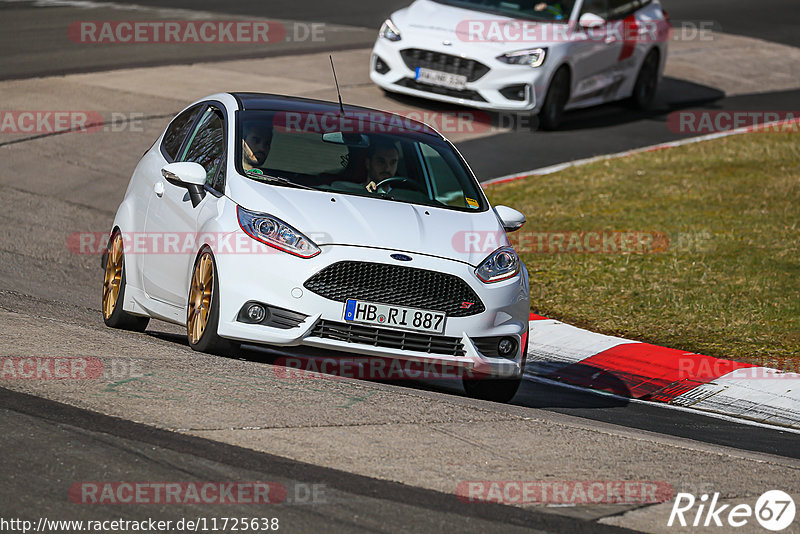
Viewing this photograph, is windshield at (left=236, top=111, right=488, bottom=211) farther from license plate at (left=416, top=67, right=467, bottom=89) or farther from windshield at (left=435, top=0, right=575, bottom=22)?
windshield at (left=435, top=0, right=575, bottom=22)

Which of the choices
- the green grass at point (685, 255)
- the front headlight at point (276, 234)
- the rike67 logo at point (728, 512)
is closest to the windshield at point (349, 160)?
the front headlight at point (276, 234)

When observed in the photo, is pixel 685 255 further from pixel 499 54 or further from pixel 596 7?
pixel 596 7

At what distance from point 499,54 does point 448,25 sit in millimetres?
885

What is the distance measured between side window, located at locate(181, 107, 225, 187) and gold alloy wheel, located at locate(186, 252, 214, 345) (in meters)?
0.64

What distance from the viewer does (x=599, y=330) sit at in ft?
33.3

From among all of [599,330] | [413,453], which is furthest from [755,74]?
[413,453]

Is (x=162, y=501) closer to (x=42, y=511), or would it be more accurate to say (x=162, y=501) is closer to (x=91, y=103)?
(x=42, y=511)

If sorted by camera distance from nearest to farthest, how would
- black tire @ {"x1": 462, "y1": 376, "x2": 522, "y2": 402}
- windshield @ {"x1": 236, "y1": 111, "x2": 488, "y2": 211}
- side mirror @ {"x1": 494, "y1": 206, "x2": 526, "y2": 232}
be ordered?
black tire @ {"x1": 462, "y1": 376, "x2": 522, "y2": 402} < windshield @ {"x1": 236, "y1": 111, "x2": 488, "y2": 211} < side mirror @ {"x1": 494, "y1": 206, "x2": 526, "y2": 232}

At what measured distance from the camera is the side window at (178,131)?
8.90m

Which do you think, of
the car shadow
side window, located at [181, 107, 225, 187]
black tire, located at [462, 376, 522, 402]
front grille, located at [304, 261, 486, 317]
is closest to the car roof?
side window, located at [181, 107, 225, 187]

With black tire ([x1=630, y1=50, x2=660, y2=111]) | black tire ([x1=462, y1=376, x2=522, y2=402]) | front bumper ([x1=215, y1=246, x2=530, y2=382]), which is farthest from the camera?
black tire ([x1=630, y1=50, x2=660, y2=111])

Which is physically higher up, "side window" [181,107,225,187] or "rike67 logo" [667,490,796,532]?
"side window" [181,107,225,187]

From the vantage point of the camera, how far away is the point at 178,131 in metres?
9.09

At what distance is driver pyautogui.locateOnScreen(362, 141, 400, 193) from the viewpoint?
8219mm
